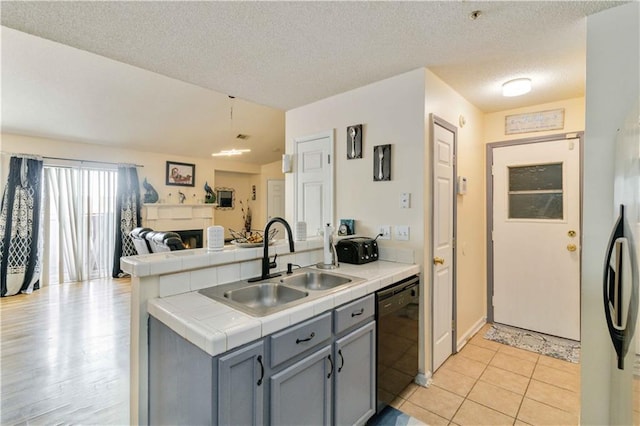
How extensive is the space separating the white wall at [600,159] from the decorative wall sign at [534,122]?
1.69m

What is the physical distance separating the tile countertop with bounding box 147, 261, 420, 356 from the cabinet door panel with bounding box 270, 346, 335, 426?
22 centimetres

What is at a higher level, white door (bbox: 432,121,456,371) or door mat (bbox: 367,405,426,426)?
white door (bbox: 432,121,456,371)

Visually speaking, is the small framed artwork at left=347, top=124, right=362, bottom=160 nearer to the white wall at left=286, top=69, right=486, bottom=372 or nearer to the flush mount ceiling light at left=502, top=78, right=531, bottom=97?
the white wall at left=286, top=69, right=486, bottom=372

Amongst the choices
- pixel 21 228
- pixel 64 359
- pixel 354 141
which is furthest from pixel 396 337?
pixel 21 228

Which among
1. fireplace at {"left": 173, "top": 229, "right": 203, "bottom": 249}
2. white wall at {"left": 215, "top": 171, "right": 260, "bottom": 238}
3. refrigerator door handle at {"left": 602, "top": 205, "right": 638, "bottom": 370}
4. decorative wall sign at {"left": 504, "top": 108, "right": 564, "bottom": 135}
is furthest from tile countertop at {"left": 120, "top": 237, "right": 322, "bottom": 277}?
white wall at {"left": 215, "top": 171, "right": 260, "bottom": 238}

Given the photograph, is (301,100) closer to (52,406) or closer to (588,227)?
(588,227)

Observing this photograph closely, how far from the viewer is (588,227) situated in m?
1.66

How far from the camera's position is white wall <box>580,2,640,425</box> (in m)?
1.56

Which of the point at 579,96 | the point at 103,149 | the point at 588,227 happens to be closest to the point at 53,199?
the point at 103,149

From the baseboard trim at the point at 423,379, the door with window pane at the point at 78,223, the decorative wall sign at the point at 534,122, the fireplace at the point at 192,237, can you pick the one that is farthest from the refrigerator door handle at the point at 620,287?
the door with window pane at the point at 78,223

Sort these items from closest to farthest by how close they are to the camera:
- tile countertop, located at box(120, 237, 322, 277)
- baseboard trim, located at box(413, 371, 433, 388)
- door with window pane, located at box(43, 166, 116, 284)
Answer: tile countertop, located at box(120, 237, 322, 277), baseboard trim, located at box(413, 371, 433, 388), door with window pane, located at box(43, 166, 116, 284)

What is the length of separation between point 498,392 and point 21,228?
6408 mm

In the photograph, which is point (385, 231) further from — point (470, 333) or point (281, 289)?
point (470, 333)

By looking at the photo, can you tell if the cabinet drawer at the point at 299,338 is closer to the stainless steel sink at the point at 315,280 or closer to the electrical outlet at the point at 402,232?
the stainless steel sink at the point at 315,280
